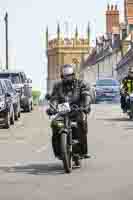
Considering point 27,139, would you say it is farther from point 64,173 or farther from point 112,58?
point 112,58

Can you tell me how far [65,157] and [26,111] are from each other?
92.1 feet

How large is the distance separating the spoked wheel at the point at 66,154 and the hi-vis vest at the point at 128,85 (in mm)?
18657

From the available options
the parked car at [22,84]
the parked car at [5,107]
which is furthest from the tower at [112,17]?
the parked car at [5,107]

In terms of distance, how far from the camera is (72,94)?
14844 mm

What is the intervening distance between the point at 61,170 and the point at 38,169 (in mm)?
434

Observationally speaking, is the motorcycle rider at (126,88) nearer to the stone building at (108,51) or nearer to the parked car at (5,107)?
the parked car at (5,107)

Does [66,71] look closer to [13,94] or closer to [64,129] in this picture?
[64,129]

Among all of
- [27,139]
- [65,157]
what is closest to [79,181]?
Answer: [65,157]

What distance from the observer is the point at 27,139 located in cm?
2333

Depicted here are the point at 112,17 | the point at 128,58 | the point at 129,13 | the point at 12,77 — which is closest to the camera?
the point at 12,77

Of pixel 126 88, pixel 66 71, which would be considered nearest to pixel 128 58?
pixel 126 88

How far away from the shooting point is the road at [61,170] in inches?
461

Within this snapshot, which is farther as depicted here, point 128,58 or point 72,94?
point 128,58

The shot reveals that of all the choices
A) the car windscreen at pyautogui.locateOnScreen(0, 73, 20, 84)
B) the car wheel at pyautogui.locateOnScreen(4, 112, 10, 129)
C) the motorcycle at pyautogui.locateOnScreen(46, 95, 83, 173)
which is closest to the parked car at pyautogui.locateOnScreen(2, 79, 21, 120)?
the car wheel at pyautogui.locateOnScreen(4, 112, 10, 129)
